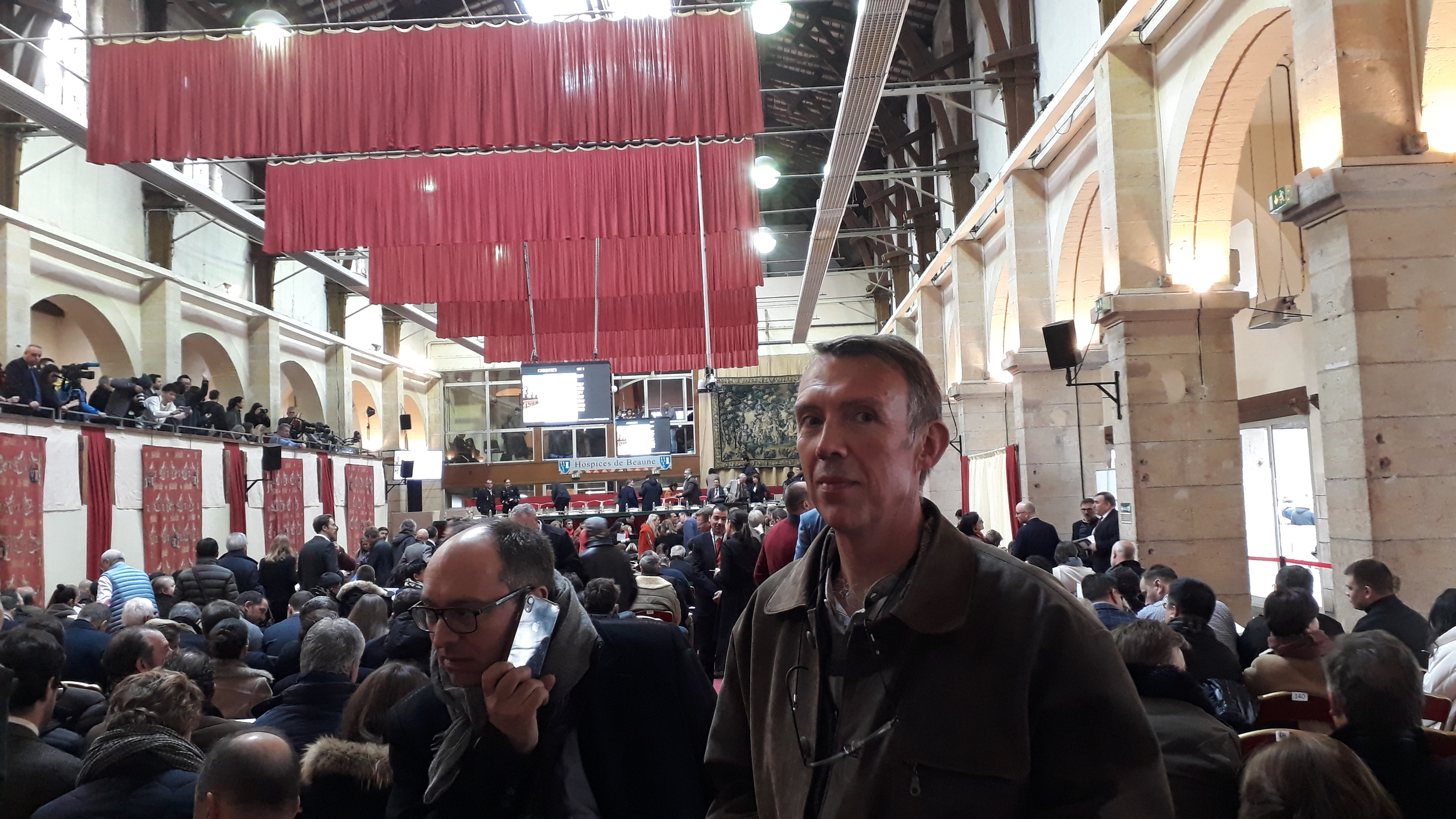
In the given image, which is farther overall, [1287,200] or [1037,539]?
[1037,539]

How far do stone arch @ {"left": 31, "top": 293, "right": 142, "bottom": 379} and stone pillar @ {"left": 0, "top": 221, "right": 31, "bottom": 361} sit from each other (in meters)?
1.33

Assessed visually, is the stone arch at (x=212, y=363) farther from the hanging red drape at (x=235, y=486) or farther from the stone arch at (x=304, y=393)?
the hanging red drape at (x=235, y=486)

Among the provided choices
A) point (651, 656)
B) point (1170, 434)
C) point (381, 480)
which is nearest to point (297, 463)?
point (381, 480)

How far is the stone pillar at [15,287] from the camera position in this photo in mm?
13688

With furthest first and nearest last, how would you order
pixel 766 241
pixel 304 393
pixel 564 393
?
1. pixel 766 241
2. pixel 304 393
3. pixel 564 393

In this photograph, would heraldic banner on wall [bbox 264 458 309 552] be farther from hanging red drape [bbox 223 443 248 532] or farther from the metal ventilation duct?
the metal ventilation duct

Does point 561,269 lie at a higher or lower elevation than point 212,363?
higher

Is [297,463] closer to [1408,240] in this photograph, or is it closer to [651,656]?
[1408,240]

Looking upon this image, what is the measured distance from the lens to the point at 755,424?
31.4 meters

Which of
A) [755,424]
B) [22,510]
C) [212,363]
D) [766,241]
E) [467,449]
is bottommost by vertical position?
[22,510]

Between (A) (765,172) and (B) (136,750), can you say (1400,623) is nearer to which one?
(B) (136,750)

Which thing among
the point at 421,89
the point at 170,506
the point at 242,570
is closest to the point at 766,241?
the point at 170,506

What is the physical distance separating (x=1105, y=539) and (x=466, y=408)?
26.0m

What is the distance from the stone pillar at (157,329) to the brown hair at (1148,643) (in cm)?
1808
